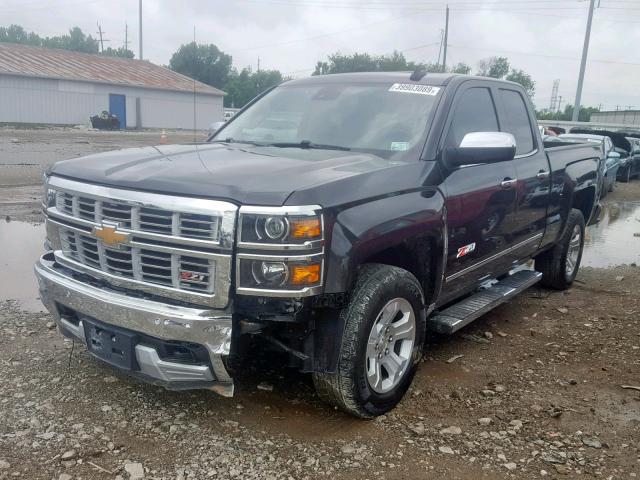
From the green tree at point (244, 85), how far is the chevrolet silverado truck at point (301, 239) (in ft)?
203

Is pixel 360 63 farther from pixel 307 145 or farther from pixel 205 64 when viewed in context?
pixel 307 145

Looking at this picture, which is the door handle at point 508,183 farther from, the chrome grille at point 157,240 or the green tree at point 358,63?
the green tree at point 358,63

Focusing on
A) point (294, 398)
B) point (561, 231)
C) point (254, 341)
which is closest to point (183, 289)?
point (254, 341)

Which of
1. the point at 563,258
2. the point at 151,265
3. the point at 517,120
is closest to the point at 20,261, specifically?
the point at 151,265

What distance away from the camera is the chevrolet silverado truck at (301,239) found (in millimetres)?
2854

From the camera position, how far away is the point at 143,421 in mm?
3346

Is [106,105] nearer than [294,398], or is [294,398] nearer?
[294,398]

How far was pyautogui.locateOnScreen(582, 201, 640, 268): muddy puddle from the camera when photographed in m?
8.06

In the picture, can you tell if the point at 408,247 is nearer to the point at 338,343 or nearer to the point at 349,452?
the point at 338,343

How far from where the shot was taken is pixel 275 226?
9.15 ft

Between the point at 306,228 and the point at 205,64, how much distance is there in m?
70.2

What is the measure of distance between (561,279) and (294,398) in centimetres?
375

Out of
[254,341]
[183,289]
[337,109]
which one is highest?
[337,109]

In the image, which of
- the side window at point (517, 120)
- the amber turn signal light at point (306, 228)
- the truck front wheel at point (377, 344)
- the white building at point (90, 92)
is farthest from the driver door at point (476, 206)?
the white building at point (90, 92)
